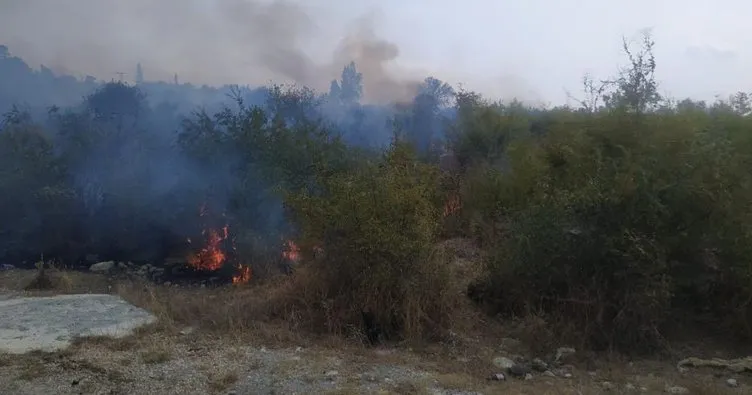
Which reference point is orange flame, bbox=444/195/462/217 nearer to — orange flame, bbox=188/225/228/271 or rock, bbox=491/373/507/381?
orange flame, bbox=188/225/228/271

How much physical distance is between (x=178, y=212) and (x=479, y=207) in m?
7.70

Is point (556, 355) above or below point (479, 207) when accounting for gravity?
below

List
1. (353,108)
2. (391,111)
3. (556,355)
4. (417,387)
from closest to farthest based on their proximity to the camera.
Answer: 1. (417,387)
2. (556,355)
3. (391,111)
4. (353,108)

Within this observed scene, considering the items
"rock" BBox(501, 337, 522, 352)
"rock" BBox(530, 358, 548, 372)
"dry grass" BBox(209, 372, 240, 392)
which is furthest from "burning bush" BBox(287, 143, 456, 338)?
"dry grass" BBox(209, 372, 240, 392)

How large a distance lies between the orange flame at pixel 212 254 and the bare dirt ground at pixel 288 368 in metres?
6.00

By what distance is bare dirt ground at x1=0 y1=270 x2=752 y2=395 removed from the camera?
16.6 ft

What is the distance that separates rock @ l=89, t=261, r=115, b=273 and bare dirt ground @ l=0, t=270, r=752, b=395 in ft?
23.0

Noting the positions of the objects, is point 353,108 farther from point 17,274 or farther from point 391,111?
point 17,274

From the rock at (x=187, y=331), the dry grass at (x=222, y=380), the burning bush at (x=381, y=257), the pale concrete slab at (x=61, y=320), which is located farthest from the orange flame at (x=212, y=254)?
the dry grass at (x=222, y=380)

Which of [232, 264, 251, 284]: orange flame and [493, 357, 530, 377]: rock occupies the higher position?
[232, 264, 251, 284]: orange flame

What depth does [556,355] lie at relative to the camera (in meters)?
6.32

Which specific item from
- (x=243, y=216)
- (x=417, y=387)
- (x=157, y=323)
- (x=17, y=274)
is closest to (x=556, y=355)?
(x=417, y=387)

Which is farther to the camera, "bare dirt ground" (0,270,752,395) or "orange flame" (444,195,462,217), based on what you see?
"orange flame" (444,195,462,217)

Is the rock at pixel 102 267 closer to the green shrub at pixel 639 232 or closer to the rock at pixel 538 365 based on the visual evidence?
the green shrub at pixel 639 232
